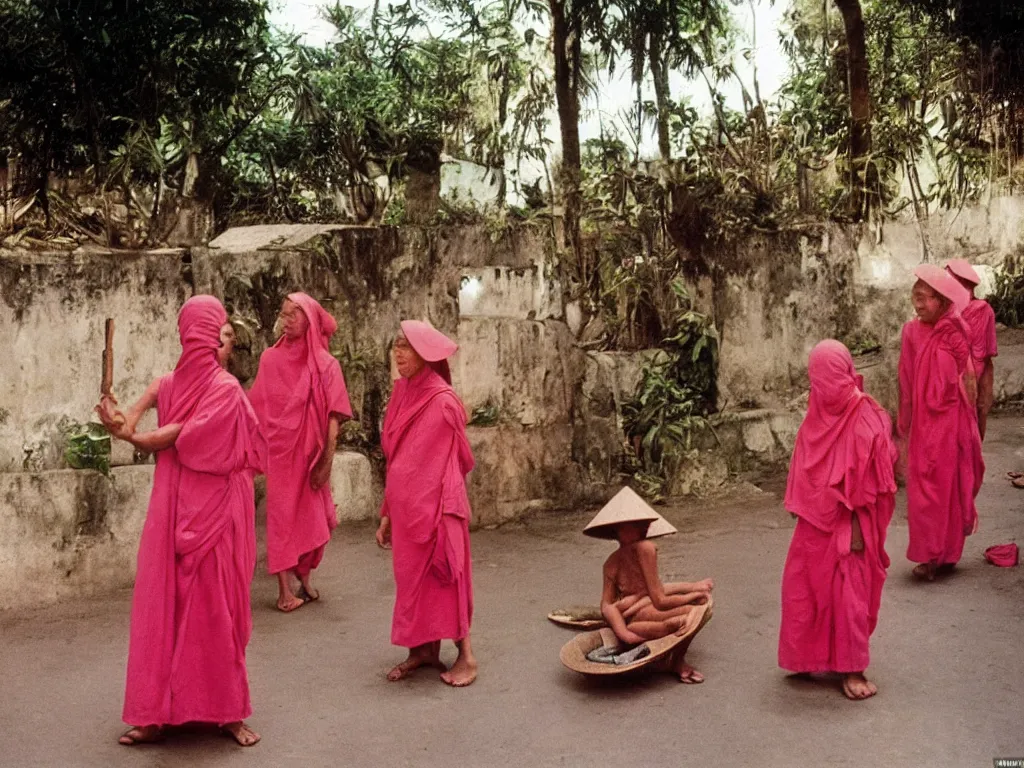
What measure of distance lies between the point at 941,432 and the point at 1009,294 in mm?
6395

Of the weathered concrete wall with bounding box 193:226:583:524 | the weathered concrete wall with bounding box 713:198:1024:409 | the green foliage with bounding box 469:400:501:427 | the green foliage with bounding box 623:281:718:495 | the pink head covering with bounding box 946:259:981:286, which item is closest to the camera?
the pink head covering with bounding box 946:259:981:286

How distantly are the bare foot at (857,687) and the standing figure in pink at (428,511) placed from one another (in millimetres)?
1593

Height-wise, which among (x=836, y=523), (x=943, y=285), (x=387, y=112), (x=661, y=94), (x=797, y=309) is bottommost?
(x=836, y=523)

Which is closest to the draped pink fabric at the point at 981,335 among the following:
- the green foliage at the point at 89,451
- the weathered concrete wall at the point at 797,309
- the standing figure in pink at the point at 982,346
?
the standing figure in pink at the point at 982,346

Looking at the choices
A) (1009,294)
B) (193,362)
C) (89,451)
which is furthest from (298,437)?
(1009,294)

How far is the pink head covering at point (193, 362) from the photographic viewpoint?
413 cm

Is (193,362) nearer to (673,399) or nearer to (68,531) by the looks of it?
(68,531)

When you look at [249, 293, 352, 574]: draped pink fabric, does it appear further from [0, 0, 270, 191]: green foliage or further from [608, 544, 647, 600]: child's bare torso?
[0, 0, 270, 191]: green foliage

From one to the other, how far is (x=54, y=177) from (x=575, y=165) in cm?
513

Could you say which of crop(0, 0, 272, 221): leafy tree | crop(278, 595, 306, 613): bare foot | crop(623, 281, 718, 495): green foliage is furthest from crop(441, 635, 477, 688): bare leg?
crop(0, 0, 272, 221): leafy tree

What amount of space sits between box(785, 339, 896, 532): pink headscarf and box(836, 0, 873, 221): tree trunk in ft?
21.8

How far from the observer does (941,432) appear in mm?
5953

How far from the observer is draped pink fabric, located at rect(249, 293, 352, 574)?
19.7 ft

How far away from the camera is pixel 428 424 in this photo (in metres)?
4.83
